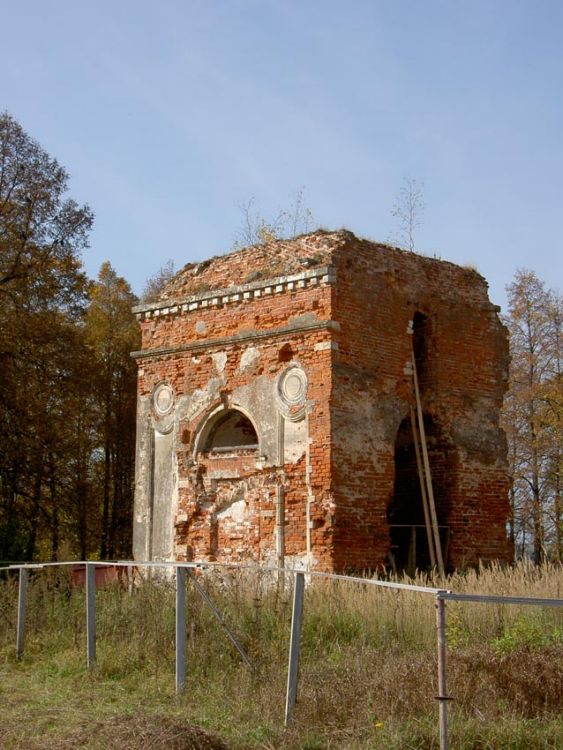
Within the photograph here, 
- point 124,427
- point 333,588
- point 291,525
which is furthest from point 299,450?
point 124,427

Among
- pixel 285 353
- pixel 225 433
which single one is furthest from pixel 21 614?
pixel 225 433

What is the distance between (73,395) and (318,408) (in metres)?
11.7

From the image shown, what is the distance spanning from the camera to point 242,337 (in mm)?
16516

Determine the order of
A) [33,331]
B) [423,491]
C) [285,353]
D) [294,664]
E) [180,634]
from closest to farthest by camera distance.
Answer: [294,664]
[180,634]
[285,353]
[423,491]
[33,331]

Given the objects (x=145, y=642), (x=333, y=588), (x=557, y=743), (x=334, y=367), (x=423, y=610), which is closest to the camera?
(x=557, y=743)

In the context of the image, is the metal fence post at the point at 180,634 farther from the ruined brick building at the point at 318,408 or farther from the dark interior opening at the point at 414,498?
the dark interior opening at the point at 414,498

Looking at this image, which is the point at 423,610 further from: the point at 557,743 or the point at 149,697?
the point at 557,743

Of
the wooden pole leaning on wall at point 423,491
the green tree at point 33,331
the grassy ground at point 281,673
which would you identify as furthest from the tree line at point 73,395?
the grassy ground at point 281,673

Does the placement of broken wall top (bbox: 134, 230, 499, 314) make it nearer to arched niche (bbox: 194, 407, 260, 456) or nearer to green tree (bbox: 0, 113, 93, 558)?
arched niche (bbox: 194, 407, 260, 456)

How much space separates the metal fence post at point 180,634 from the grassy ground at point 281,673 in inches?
4.8

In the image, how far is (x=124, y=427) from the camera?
29.3 metres

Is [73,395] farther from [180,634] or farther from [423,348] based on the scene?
[180,634]

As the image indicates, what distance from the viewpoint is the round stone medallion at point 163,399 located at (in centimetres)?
1761

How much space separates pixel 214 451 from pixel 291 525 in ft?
7.35
